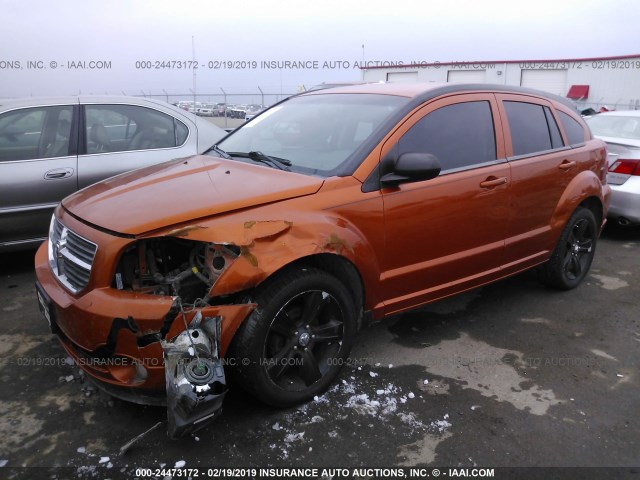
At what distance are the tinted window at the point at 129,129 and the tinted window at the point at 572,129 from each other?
3555 millimetres

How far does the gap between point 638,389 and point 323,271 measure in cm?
207

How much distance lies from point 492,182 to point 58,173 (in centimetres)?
362

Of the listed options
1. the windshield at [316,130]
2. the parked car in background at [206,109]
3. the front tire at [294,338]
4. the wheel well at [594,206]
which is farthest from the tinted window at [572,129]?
the parked car in background at [206,109]

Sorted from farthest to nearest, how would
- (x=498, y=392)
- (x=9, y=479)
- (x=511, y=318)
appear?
(x=511, y=318) < (x=498, y=392) < (x=9, y=479)

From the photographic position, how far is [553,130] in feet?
14.2

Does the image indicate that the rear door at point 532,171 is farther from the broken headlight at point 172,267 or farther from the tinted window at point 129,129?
the tinted window at point 129,129

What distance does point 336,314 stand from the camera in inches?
116

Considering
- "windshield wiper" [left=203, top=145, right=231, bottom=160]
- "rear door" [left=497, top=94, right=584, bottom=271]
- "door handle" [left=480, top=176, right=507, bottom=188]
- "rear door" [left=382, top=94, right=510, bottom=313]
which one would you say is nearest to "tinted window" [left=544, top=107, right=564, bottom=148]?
"rear door" [left=497, top=94, right=584, bottom=271]

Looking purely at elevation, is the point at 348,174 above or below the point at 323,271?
above

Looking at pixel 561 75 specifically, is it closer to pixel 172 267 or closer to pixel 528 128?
pixel 528 128

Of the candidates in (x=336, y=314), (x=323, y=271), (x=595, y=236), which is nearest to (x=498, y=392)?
(x=336, y=314)

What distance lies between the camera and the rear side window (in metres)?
3.94

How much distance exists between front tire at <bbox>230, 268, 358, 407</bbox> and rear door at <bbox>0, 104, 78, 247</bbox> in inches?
113

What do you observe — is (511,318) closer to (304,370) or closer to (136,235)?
(304,370)
